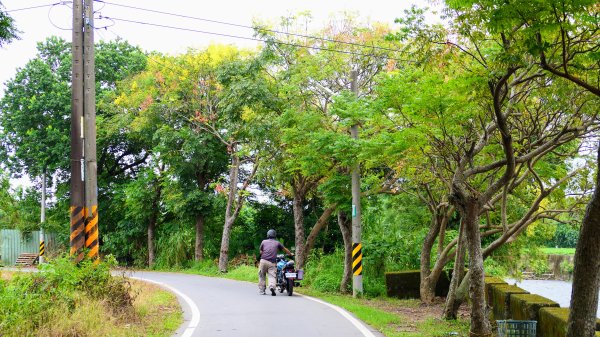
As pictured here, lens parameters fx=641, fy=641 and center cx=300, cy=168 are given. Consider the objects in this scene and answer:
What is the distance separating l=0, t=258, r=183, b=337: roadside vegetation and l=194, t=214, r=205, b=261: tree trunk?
60.5ft

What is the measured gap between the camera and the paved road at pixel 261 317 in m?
10.8

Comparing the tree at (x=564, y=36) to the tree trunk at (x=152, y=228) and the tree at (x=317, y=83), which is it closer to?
the tree at (x=317, y=83)

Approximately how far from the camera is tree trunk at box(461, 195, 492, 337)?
36.4ft

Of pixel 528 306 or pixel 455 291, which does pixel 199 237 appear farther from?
pixel 528 306

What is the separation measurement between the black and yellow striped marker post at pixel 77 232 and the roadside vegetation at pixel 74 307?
379 millimetres

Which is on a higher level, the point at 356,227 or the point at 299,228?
the point at 356,227

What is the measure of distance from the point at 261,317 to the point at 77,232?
3.96m

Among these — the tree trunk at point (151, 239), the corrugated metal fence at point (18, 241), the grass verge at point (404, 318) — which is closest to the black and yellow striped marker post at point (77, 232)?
the grass verge at point (404, 318)

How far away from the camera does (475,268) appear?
1116cm

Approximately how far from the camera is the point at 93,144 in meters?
12.6

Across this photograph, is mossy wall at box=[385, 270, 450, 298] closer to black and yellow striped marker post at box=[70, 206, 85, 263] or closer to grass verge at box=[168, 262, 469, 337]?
grass verge at box=[168, 262, 469, 337]

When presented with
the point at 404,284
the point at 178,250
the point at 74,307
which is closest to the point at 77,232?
the point at 74,307

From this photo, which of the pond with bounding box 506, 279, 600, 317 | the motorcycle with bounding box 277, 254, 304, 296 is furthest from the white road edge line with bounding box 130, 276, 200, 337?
the pond with bounding box 506, 279, 600, 317

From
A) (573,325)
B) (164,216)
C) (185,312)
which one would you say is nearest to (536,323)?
(573,325)
